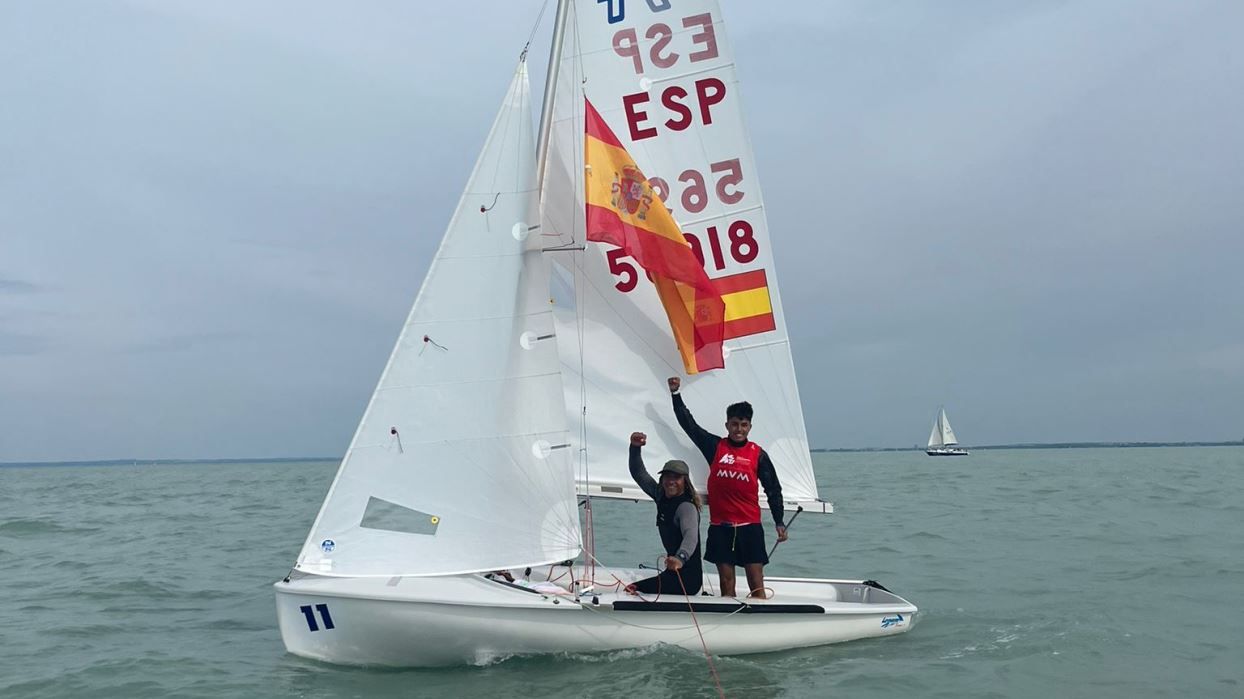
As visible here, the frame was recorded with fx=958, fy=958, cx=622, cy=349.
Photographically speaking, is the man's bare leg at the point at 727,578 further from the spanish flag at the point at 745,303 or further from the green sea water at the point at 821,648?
the spanish flag at the point at 745,303

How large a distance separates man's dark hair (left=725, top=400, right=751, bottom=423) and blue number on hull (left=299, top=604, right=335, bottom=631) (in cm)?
316

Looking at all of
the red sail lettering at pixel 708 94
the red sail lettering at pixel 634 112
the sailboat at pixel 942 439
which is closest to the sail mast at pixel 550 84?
the red sail lettering at pixel 634 112

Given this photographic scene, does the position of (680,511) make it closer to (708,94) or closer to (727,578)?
(727,578)

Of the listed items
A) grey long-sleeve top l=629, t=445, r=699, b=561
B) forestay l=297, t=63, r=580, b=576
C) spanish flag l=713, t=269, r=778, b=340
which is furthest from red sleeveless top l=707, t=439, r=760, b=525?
forestay l=297, t=63, r=580, b=576

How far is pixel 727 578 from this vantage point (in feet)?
23.8

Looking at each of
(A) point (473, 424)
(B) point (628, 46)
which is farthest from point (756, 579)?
(B) point (628, 46)

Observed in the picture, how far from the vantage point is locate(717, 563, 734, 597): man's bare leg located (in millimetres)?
7234

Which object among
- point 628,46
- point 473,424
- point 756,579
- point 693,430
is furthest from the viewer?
point 628,46

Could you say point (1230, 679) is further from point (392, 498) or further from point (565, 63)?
point (565, 63)

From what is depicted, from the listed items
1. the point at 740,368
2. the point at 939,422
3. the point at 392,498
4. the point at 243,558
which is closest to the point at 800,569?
the point at 740,368

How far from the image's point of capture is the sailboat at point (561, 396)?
6496mm

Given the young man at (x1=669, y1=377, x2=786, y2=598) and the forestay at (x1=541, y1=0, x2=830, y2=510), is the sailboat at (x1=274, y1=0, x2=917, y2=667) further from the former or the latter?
the young man at (x1=669, y1=377, x2=786, y2=598)

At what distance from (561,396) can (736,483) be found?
147 cm

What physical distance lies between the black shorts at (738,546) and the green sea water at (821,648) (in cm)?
72
